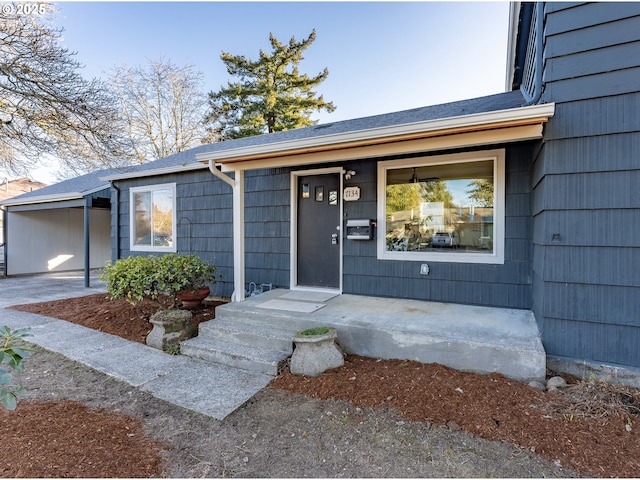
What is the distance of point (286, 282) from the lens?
17.9ft

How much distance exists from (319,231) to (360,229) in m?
0.78

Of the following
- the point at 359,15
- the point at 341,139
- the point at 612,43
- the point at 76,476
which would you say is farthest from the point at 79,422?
the point at 359,15

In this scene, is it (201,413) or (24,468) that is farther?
→ (201,413)

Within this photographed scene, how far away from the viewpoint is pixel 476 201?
4.19 meters

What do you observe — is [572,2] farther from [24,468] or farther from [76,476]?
[24,468]

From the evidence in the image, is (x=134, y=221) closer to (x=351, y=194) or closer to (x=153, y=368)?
(x=153, y=368)

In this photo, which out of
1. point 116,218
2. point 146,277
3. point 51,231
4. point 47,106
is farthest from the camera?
point 51,231

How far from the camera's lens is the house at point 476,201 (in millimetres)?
2660

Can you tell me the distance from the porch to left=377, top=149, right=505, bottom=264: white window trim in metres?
0.60

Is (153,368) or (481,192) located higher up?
(481,192)

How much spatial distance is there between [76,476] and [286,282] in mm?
3798

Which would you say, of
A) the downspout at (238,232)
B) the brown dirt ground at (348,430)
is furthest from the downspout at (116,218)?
the brown dirt ground at (348,430)

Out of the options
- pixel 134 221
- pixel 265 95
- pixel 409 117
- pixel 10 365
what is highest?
pixel 265 95

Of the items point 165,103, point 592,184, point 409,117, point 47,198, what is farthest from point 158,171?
point 165,103
